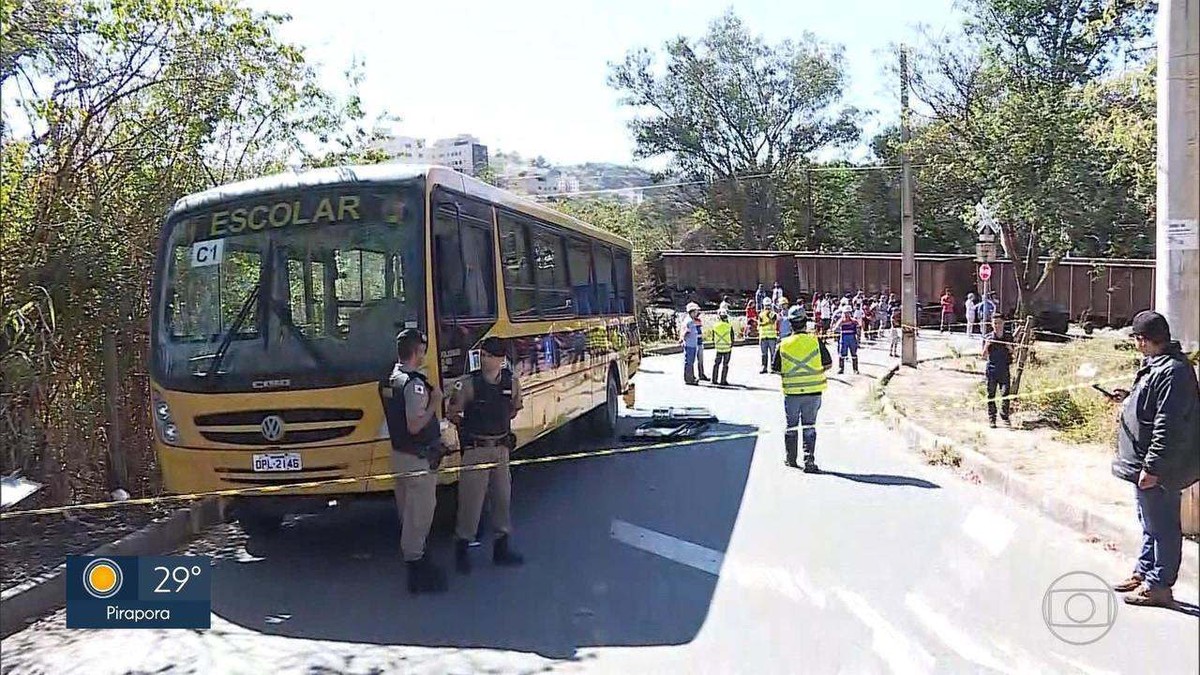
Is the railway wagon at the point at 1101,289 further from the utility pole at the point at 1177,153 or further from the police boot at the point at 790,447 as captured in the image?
the utility pole at the point at 1177,153

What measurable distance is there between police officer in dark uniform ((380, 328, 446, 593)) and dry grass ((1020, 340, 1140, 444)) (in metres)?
7.51

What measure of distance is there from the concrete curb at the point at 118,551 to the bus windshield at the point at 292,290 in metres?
1.24

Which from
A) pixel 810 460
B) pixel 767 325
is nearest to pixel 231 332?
pixel 810 460

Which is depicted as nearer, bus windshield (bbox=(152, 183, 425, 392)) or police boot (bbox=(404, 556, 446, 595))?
police boot (bbox=(404, 556, 446, 595))

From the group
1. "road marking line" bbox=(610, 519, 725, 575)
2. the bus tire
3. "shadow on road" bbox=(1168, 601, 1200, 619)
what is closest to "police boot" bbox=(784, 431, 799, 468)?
"road marking line" bbox=(610, 519, 725, 575)

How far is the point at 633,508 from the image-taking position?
893 centimetres

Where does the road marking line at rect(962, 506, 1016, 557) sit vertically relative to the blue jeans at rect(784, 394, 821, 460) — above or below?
below

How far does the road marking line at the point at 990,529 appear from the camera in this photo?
746cm

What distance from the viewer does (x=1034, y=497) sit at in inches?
341

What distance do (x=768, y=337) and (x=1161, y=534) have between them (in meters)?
16.0

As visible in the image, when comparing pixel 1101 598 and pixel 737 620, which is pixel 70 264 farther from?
pixel 1101 598

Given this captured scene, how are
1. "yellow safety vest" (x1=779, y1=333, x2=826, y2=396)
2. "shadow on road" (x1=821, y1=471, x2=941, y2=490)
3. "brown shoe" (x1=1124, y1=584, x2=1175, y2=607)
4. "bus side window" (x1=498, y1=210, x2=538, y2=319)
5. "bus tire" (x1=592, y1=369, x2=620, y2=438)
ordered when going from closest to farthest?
"brown shoe" (x1=1124, y1=584, x2=1175, y2=607) → "bus side window" (x1=498, y1=210, x2=538, y2=319) → "shadow on road" (x1=821, y1=471, x2=941, y2=490) → "yellow safety vest" (x1=779, y1=333, x2=826, y2=396) → "bus tire" (x1=592, y1=369, x2=620, y2=438)

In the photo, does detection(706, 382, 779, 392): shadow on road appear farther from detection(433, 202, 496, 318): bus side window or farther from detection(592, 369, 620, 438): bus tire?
detection(433, 202, 496, 318): bus side window

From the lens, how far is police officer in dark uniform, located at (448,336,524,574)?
702 centimetres
